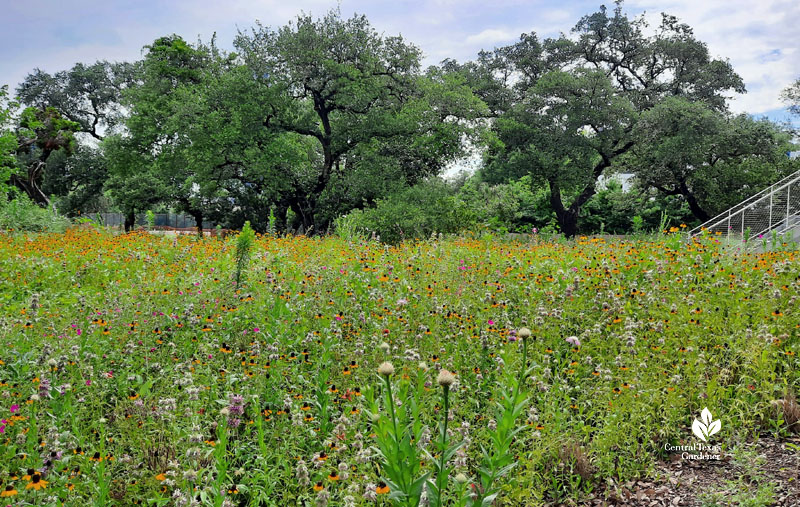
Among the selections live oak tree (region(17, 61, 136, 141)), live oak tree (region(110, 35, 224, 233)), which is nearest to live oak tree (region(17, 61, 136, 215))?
live oak tree (region(17, 61, 136, 141))

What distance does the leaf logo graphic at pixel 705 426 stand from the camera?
2.93 m

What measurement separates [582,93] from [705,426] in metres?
18.1

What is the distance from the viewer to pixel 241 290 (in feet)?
16.3

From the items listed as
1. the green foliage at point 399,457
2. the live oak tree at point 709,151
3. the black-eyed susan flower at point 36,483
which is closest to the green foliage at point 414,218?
the live oak tree at point 709,151

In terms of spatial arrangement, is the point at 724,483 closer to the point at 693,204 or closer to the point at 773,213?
the point at 773,213

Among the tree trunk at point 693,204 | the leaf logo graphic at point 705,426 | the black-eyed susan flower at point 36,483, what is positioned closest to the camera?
the black-eyed susan flower at point 36,483

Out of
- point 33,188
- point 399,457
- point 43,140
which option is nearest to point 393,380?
point 399,457

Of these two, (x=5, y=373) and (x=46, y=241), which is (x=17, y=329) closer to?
(x=5, y=373)

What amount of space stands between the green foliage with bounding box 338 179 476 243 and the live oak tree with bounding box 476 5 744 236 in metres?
5.50

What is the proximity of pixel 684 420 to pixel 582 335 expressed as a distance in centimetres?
89

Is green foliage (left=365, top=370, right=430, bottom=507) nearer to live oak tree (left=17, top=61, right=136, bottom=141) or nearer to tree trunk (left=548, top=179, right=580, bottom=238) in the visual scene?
tree trunk (left=548, top=179, right=580, bottom=238)

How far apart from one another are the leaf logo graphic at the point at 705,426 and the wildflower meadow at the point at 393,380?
0.26ft

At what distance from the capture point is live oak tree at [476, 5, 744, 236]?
1872 centimetres

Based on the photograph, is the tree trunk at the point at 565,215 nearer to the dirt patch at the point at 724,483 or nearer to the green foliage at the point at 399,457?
the dirt patch at the point at 724,483
